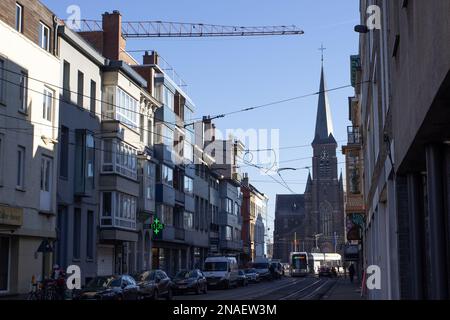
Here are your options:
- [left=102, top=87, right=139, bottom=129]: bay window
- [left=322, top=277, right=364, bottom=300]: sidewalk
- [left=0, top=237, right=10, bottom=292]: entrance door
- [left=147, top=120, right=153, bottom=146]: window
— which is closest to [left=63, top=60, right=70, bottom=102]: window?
[left=102, top=87, right=139, bottom=129]: bay window

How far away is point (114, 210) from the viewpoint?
41656mm

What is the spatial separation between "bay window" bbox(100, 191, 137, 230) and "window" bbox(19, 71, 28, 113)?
11313mm

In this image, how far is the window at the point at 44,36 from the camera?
110 feet

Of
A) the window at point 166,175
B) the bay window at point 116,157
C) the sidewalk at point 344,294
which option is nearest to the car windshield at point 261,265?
the window at point 166,175

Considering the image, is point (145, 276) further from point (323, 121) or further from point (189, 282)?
point (323, 121)

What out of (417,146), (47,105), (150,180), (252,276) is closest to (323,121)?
(252,276)

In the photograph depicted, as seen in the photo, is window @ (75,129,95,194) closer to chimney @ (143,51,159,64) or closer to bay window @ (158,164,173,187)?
bay window @ (158,164,173,187)

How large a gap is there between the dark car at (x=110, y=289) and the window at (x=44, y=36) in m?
12.7

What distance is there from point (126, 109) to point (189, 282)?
37.6 ft

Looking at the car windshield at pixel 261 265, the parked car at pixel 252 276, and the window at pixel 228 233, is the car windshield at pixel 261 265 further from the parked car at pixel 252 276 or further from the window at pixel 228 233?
the parked car at pixel 252 276

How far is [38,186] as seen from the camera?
32.3 m
